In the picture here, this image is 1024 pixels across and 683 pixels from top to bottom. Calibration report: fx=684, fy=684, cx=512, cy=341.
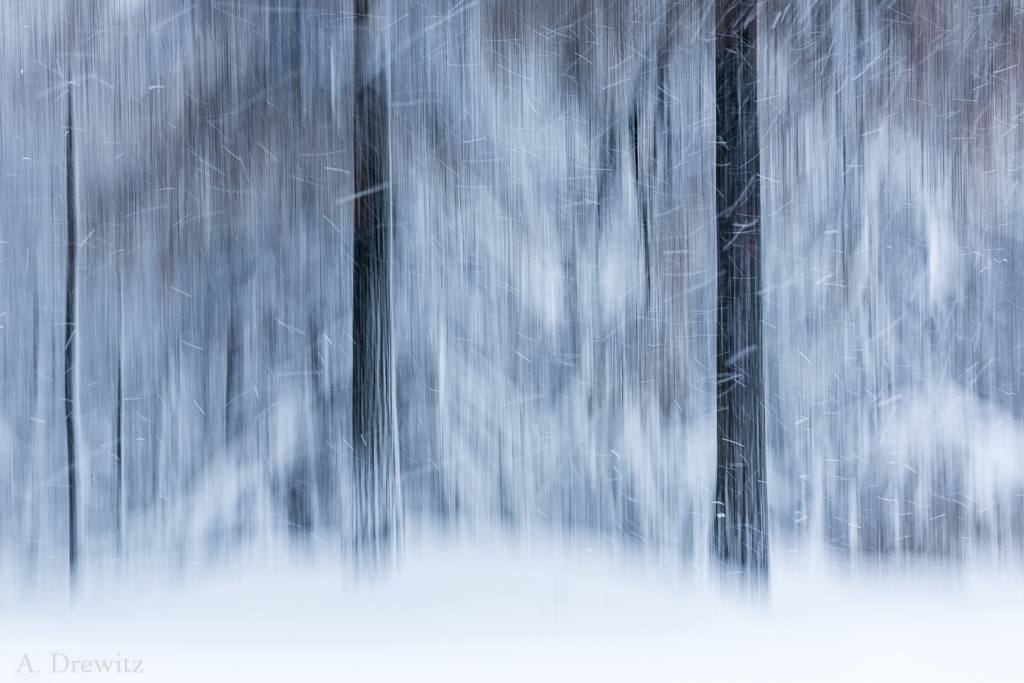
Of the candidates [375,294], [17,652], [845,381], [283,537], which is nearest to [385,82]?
[375,294]

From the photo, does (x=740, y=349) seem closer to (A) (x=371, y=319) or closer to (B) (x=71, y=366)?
(A) (x=371, y=319)

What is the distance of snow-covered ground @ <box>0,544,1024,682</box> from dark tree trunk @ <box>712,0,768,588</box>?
0.17 metres

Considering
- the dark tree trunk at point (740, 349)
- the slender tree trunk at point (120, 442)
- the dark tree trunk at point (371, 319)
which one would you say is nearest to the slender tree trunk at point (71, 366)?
the slender tree trunk at point (120, 442)

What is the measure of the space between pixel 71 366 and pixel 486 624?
5.55 ft

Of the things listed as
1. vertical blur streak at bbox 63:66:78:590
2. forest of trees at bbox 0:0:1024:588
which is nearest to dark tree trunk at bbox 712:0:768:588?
forest of trees at bbox 0:0:1024:588

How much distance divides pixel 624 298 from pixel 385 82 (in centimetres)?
112

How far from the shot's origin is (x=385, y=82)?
7.82 ft

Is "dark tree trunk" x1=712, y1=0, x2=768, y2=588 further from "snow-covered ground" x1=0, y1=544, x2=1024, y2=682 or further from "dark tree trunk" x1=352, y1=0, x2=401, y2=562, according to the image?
"dark tree trunk" x1=352, y1=0, x2=401, y2=562

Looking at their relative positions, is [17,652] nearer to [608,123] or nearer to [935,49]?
[608,123]

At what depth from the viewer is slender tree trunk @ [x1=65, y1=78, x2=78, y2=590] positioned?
2.37 metres

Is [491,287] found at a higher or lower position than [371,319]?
higher

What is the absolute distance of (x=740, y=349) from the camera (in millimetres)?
2375

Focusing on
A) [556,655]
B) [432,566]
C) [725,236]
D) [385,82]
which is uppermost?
[385,82]

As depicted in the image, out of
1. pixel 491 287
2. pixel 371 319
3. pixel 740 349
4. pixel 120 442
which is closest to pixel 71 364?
pixel 120 442
